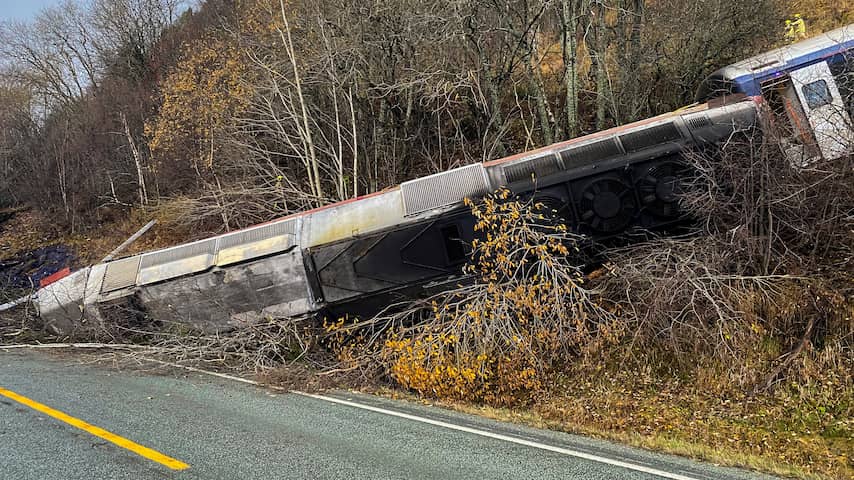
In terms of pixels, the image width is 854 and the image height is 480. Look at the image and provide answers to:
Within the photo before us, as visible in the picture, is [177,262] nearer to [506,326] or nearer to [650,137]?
[506,326]

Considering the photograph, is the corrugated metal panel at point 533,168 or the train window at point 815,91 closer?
the corrugated metal panel at point 533,168

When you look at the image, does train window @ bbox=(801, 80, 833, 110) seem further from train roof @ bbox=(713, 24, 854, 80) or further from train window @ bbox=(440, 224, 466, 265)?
train window @ bbox=(440, 224, 466, 265)

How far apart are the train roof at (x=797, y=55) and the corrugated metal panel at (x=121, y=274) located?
12.0m

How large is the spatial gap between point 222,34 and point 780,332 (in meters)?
19.4

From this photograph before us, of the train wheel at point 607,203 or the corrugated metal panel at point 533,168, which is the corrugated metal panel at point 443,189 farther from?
the train wheel at point 607,203

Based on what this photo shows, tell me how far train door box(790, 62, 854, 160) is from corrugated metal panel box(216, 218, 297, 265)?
8147mm

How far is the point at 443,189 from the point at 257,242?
344 centimetres

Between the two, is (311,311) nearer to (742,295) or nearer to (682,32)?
(742,295)

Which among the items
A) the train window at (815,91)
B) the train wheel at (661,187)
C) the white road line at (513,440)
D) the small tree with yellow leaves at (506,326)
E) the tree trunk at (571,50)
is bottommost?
the white road line at (513,440)

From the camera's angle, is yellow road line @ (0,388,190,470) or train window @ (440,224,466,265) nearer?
yellow road line @ (0,388,190,470)

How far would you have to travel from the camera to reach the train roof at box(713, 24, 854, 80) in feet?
34.7

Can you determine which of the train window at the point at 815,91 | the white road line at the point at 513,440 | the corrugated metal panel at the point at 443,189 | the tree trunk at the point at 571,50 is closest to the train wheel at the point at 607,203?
the corrugated metal panel at the point at 443,189

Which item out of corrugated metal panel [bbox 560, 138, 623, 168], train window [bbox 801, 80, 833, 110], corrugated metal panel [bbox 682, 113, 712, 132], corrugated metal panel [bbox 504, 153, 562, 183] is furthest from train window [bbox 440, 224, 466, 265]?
train window [bbox 801, 80, 833, 110]

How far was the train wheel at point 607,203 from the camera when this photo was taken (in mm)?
9414
